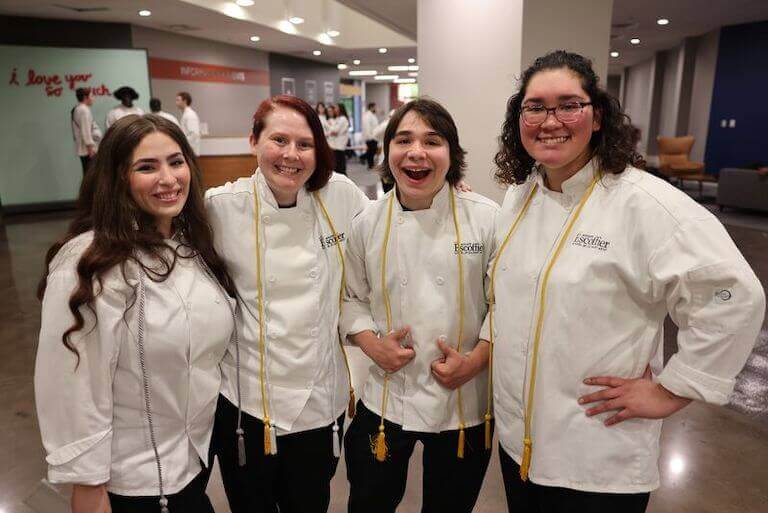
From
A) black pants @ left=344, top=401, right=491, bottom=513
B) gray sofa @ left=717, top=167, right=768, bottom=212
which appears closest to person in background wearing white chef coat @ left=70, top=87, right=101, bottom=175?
black pants @ left=344, top=401, right=491, bottom=513

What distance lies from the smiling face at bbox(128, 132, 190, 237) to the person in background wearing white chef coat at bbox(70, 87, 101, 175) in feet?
25.8

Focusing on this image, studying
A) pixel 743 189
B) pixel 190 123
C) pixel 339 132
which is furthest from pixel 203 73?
pixel 743 189

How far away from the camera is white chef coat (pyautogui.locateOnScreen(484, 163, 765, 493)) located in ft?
3.62

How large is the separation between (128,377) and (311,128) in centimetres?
85

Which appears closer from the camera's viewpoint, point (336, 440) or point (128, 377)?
point (128, 377)

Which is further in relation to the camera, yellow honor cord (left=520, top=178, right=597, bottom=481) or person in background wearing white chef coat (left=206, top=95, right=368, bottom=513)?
person in background wearing white chef coat (left=206, top=95, right=368, bottom=513)

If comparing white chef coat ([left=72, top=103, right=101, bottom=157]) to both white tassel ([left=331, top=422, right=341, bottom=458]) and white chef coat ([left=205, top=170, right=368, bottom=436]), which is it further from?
white tassel ([left=331, top=422, right=341, bottom=458])

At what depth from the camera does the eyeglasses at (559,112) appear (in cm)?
125

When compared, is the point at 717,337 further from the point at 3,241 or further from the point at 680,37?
the point at 680,37

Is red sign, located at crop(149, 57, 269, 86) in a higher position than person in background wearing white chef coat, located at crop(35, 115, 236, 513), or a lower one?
higher

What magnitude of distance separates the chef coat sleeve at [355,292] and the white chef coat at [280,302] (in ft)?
0.30

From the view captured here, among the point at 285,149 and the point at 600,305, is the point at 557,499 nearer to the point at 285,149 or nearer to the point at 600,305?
the point at 600,305

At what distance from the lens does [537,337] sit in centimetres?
129

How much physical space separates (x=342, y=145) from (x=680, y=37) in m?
8.07
